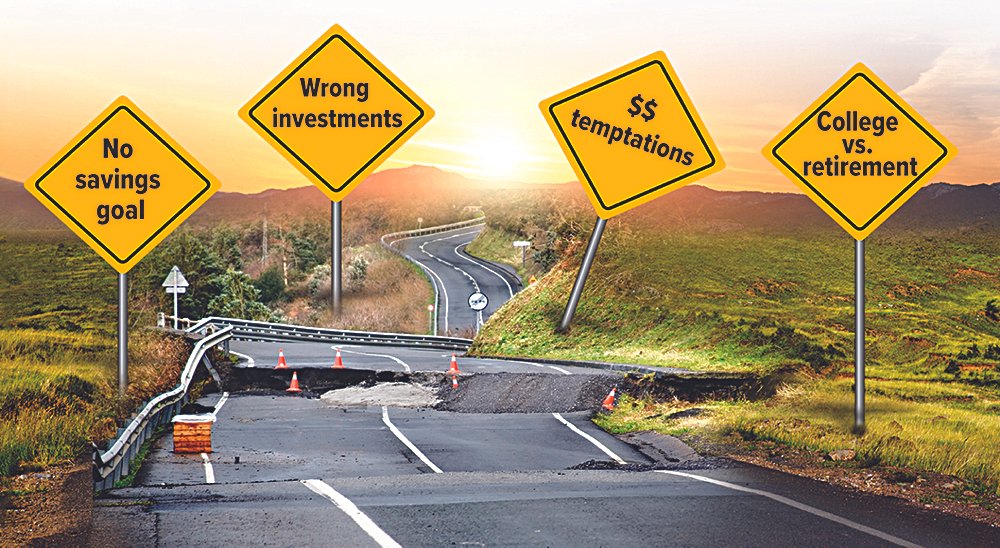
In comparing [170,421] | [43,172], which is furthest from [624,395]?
[43,172]

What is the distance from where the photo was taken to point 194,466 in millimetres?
15484

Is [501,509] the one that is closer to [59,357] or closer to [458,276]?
[59,357]

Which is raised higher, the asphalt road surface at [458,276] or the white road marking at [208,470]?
the asphalt road surface at [458,276]

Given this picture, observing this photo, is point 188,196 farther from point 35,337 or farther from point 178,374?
point 35,337

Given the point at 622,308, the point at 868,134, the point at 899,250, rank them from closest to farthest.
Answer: the point at 868,134
the point at 622,308
the point at 899,250

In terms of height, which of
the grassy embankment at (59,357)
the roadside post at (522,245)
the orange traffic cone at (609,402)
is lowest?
the orange traffic cone at (609,402)

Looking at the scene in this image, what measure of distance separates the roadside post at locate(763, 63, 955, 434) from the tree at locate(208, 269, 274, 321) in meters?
42.7

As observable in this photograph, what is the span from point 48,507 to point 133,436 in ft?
10.5

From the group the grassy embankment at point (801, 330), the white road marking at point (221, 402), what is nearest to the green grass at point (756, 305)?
the grassy embankment at point (801, 330)

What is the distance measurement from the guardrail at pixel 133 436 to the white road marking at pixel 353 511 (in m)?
2.29

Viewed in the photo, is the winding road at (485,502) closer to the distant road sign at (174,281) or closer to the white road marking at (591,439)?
the white road marking at (591,439)

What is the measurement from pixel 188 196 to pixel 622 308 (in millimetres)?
25568

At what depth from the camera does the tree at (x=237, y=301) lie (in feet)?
177

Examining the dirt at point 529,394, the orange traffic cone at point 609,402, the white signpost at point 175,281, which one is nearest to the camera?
the orange traffic cone at point 609,402
